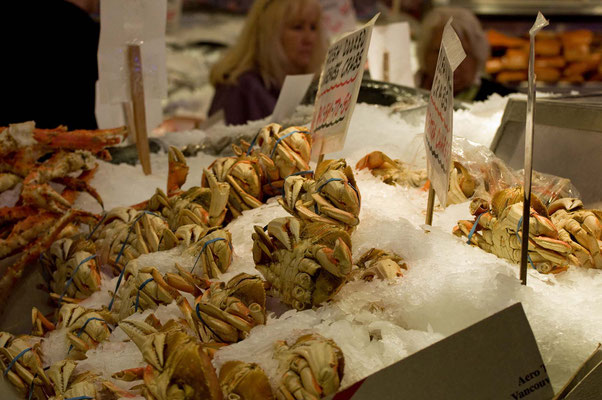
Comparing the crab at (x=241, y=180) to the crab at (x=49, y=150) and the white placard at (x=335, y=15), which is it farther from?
the white placard at (x=335, y=15)

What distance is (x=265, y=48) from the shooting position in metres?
3.73

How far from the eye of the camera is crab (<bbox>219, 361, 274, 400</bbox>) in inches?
29.5

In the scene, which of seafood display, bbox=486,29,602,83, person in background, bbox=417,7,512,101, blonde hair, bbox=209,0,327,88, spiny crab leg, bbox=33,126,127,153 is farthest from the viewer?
seafood display, bbox=486,29,602,83

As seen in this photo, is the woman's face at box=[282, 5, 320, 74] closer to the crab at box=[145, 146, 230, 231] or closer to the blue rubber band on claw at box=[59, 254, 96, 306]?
the crab at box=[145, 146, 230, 231]

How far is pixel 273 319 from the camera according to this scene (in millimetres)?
961

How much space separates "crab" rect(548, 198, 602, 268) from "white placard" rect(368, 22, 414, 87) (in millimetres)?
1694

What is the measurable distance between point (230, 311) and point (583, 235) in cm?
68

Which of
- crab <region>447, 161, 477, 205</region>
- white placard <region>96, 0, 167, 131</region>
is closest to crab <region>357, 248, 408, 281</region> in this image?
crab <region>447, 161, 477, 205</region>

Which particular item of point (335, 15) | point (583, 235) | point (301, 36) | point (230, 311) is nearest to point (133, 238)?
point (230, 311)

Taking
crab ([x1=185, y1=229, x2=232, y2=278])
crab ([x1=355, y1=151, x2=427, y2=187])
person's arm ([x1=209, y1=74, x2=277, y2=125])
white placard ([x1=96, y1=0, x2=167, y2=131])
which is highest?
white placard ([x1=96, y1=0, x2=167, y2=131])

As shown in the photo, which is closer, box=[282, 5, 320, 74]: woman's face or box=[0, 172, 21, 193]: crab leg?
box=[0, 172, 21, 193]: crab leg

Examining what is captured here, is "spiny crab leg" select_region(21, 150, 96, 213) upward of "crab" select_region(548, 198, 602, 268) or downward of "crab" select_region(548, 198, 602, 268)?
downward

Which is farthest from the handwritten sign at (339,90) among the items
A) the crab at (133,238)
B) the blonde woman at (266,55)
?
the blonde woman at (266,55)

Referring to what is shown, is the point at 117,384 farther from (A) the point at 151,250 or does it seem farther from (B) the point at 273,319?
(A) the point at 151,250
